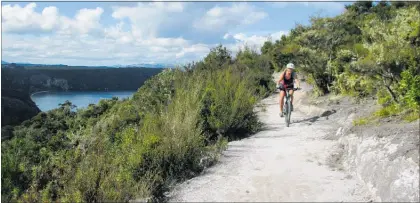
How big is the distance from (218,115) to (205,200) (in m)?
4.33

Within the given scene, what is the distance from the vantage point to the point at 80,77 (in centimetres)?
4772

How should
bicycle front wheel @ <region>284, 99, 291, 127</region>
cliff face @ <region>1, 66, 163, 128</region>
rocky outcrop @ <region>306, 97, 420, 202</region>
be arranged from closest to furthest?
rocky outcrop @ <region>306, 97, 420, 202</region> → bicycle front wheel @ <region>284, 99, 291, 127</region> → cliff face @ <region>1, 66, 163, 128</region>

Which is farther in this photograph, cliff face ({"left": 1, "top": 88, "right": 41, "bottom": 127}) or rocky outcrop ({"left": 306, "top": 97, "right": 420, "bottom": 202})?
cliff face ({"left": 1, "top": 88, "right": 41, "bottom": 127})

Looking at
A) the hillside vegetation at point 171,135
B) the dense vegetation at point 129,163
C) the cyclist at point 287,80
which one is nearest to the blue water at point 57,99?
the hillside vegetation at point 171,135

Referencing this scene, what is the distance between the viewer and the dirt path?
5.16 metres

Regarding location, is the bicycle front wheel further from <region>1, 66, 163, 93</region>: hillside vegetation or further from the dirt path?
<region>1, 66, 163, 93</region>: hillside vegetation

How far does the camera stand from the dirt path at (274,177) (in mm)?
5164

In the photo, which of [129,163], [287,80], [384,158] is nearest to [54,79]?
[287,80]

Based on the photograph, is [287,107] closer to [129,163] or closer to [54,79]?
[129,163]

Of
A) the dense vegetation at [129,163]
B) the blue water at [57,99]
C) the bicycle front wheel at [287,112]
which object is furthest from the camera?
the blue water at [57,99]

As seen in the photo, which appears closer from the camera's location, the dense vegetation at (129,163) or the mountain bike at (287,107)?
the dense vegetation at (129,163)

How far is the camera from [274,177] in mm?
5863

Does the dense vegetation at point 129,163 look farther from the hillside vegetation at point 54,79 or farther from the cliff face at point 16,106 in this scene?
the cliff face at point 16,106

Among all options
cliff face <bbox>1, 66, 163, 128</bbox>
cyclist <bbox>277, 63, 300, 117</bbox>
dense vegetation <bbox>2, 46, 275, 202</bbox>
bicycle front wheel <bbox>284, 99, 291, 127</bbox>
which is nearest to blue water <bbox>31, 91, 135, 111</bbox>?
cliff face <bbox>1, 66, 163, 128</bbox>
